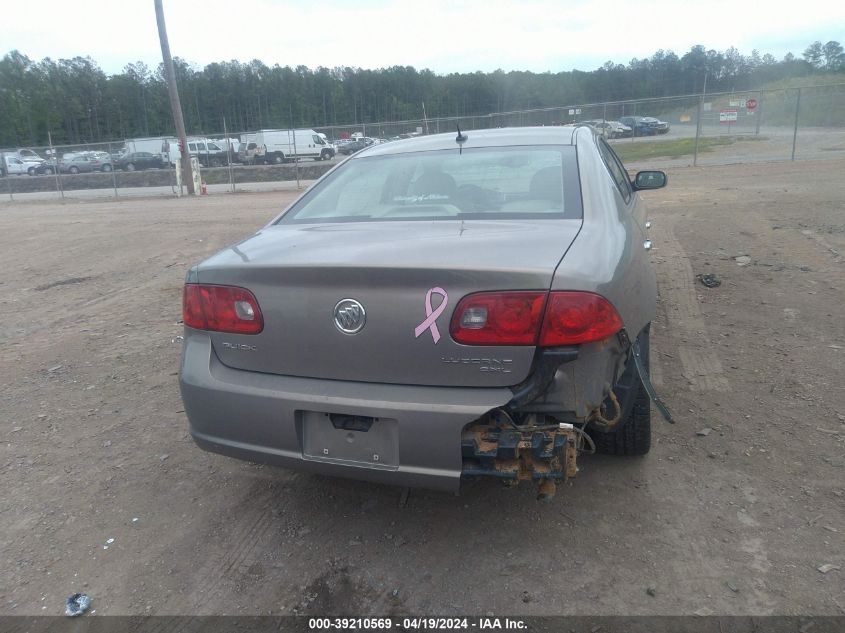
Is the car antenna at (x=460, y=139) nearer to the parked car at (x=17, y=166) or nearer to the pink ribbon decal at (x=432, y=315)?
the pink ribbon decal at (x=432, y=315)

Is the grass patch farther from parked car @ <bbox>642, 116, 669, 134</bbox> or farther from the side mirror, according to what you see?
the side mirror

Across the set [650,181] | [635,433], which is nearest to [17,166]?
[650,181]

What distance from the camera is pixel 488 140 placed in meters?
3.63

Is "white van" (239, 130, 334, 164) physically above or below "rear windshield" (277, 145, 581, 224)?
below

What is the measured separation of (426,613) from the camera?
Answer: 7.72ft

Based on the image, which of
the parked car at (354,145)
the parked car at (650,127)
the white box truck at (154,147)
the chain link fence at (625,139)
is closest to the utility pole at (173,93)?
the chain link fence at (625,139)

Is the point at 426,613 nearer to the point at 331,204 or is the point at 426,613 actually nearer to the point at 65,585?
the point at 65,585

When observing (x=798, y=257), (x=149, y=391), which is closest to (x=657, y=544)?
(x=149, y=391)

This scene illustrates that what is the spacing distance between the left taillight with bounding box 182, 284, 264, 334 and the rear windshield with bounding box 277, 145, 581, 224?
0.76 meters

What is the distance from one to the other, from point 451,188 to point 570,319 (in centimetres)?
127

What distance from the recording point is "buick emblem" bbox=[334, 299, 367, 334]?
93.4 inches

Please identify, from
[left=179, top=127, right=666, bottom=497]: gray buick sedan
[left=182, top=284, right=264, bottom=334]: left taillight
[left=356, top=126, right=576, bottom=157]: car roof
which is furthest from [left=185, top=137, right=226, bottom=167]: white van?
[left=179, top=127, right=666, bottom=497]: gray buick sedan

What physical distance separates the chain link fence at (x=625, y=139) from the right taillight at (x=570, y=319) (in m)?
21.3

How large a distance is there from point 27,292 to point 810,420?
7.84m
